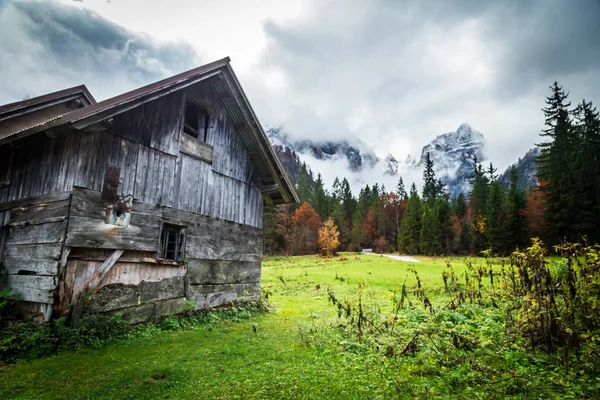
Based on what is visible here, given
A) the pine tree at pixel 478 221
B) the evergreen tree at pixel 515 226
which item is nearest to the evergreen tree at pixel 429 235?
the pine tree at pixel 478 221

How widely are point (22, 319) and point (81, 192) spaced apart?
3.38 m

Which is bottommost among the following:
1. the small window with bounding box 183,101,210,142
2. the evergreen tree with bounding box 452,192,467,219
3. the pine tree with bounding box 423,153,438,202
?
the small window with bounding box 183,101,210,142

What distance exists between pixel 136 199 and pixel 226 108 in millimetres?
5320

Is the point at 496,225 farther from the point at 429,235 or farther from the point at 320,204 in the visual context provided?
the point at 320,204

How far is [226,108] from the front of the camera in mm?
12328

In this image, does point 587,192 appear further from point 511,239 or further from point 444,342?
point 444,342

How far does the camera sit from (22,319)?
7.54 m

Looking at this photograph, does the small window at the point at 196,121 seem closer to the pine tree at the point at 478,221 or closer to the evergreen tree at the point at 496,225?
the evergreen tree at the point at 496,225

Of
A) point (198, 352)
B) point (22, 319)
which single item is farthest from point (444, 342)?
point (22, 319)

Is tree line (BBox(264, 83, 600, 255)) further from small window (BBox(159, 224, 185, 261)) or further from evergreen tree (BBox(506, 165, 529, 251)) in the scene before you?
small window (BBox(159, 224, 185, 261))

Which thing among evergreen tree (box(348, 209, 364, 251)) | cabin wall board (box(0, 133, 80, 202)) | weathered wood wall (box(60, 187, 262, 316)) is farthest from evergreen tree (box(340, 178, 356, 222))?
cabin wall board (box(0, 133, 80, 202))

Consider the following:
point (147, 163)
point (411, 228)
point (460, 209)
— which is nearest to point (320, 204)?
point (411, 228)

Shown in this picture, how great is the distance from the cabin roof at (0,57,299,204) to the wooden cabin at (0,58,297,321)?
0.04 m

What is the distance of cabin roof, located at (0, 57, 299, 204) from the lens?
7.50 metres
